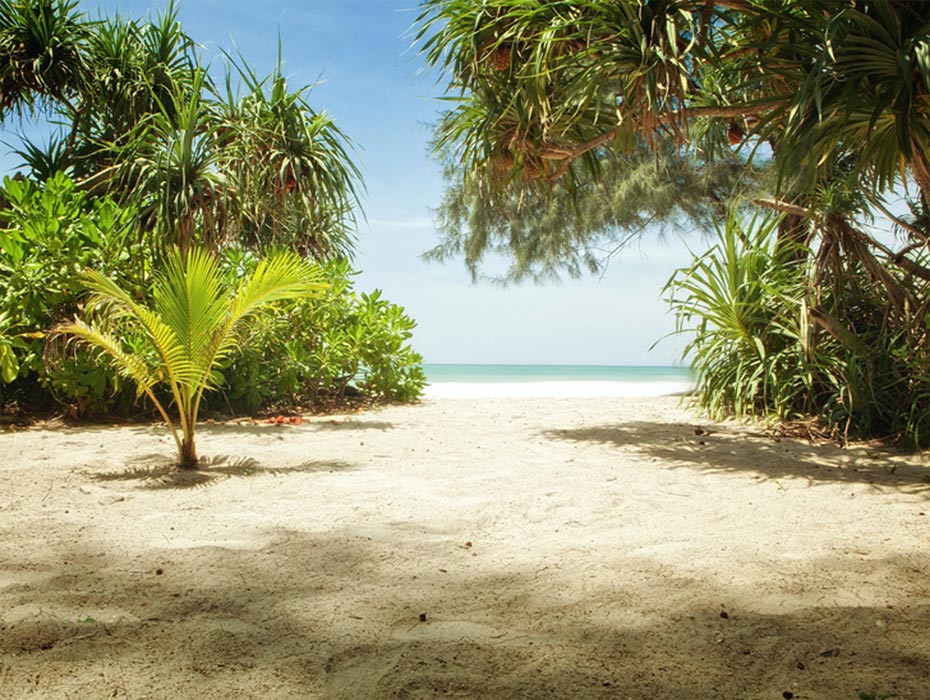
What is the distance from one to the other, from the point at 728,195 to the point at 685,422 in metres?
5.36

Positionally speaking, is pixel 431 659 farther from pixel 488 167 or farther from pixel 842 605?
pixel 488 167

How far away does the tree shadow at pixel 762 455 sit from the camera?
4.31 metres

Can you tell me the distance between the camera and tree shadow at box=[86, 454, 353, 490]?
404 cm

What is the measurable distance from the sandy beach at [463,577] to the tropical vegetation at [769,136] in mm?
1282

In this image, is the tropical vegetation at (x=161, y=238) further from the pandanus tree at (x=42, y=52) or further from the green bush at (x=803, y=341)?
the green bush at (x=803, y=341)

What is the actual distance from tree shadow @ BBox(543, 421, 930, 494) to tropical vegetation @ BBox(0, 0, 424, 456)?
8.55 ft

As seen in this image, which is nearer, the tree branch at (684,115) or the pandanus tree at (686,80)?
the pandanus tree at (686,80)

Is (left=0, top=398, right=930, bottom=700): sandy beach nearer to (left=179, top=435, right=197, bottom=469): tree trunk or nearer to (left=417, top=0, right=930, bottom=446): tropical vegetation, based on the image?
(left=179, top=435, right=197, bottom=469): tree trunk

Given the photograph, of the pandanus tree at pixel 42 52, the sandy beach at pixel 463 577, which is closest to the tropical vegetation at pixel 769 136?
the sandy beach at pixel 463 577

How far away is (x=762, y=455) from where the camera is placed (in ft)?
16.3

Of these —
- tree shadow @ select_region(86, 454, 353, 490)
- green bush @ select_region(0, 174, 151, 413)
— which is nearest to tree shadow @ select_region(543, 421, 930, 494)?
tree shadow @ select_region(86, 454, 353, 490)

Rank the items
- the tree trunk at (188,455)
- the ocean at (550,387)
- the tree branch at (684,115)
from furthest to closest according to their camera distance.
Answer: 1. the ocean at (550,387)
2. the tree trunk at (188,455)
3. the tree branch at (684,115)

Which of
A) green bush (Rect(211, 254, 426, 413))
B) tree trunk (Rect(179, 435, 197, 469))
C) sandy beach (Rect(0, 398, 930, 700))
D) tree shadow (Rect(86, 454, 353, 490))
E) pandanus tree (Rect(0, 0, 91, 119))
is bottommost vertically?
sandy beach (Rect(0, 398, 930, 700))

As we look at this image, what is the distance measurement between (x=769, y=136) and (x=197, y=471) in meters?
4.33
